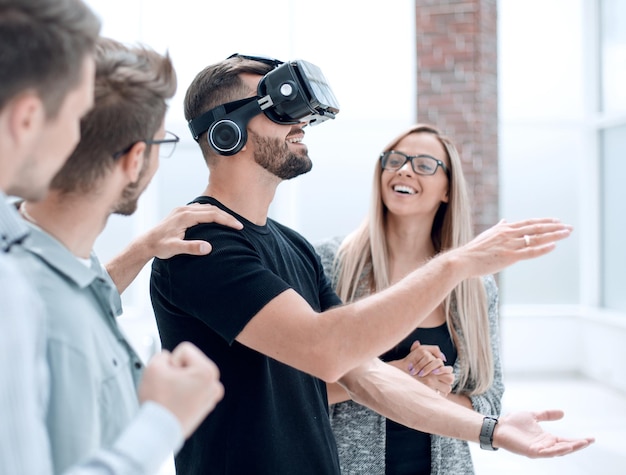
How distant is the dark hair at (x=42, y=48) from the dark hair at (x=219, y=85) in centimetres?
75

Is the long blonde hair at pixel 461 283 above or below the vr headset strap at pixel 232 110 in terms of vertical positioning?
below

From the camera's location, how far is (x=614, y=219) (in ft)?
24.2

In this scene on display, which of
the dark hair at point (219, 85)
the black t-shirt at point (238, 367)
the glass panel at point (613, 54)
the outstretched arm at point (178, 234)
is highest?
the glass panel at point (613, 54)

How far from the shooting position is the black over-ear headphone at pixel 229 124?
5.11ft

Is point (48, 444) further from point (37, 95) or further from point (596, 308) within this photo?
point (596, 308)

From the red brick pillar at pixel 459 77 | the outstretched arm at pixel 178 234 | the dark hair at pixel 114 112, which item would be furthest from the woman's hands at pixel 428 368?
the red brick pillar at pixel 459 77

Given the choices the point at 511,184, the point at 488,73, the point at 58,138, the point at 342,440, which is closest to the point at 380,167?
the point at 342,440

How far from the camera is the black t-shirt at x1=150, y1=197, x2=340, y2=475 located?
1.39 metres

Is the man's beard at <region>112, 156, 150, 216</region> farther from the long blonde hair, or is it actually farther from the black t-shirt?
the long blonde hair

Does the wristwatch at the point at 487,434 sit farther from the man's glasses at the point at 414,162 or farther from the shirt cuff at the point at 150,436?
the shirt cuff at the point at 150,436

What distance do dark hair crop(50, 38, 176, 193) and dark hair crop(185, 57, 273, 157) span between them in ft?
1.63

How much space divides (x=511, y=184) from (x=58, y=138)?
7.26 meters

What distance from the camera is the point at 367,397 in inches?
71.3

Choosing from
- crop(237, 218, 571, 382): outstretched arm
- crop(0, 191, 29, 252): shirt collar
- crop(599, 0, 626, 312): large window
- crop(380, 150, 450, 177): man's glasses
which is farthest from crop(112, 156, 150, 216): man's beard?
crop(599, 0, 626, 312): large window
